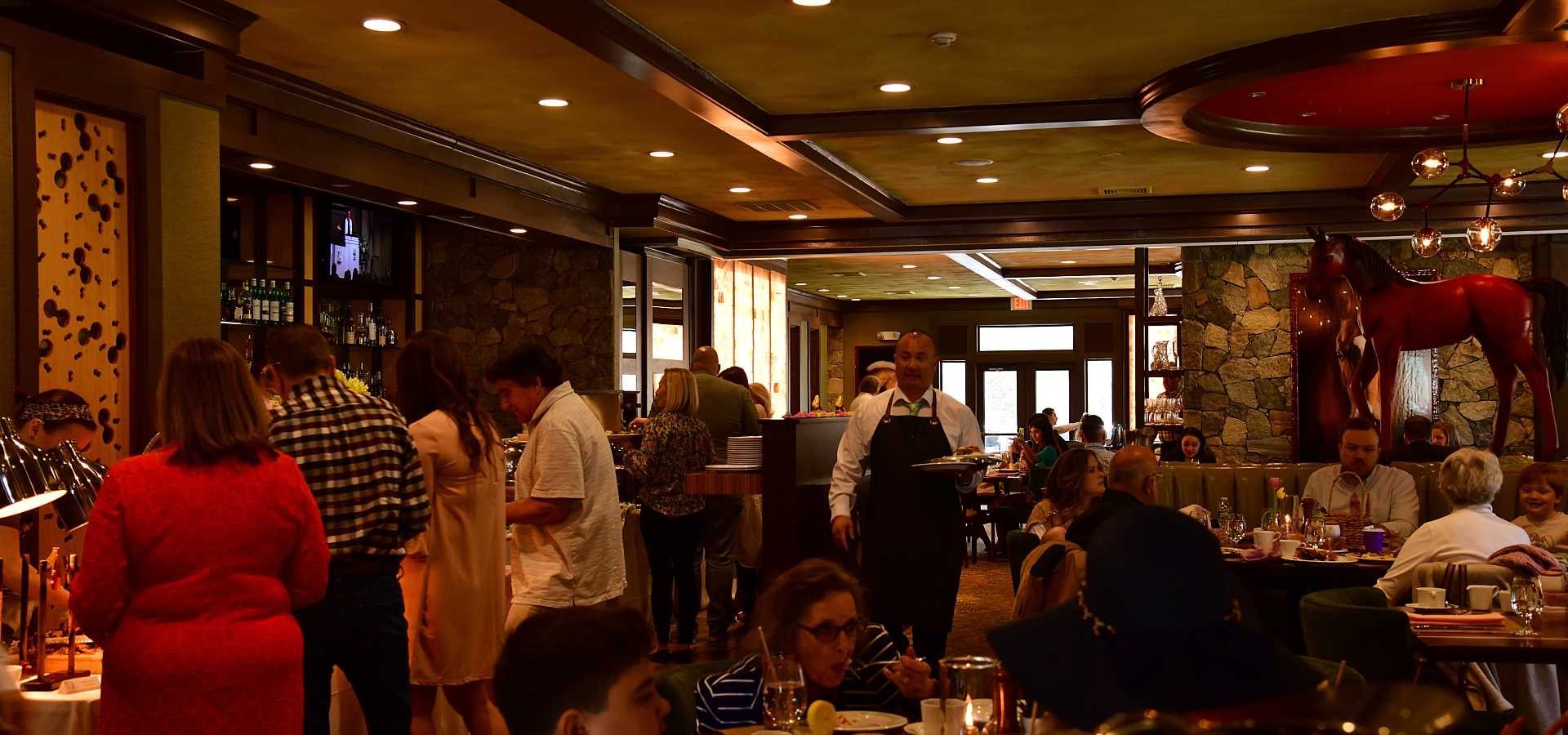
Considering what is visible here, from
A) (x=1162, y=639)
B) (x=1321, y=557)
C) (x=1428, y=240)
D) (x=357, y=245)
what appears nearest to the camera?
(x=1162, y=639)

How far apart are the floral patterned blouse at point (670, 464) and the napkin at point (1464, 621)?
367 centimetres

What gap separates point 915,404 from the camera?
534 cm

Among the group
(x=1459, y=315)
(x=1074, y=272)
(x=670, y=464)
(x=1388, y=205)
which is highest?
(x=1074, y=272)

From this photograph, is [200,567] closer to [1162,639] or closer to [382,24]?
[1162,639]

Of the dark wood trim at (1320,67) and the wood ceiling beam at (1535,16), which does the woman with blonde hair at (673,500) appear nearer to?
the dark wood trim at (1320,67)

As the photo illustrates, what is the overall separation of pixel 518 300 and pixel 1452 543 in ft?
25.5

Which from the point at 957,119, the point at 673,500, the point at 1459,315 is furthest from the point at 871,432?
the point at 1459,315

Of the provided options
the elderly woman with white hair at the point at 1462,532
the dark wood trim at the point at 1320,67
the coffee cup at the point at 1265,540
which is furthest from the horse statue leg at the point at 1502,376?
the elderly woman with white hair at the point at 1462,532

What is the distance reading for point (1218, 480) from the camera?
7949 mm

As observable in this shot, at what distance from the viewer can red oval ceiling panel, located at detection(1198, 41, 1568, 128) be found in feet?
20.7

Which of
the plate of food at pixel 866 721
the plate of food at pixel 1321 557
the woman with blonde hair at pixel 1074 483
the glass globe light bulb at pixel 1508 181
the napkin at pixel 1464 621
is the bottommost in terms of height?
the plate of food at pixel 1321 557

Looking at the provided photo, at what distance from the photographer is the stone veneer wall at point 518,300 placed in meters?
10.5

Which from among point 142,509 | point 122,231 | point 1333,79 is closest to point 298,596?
point 142,509

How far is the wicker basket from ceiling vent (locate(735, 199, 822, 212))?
5343mm
